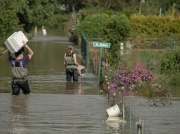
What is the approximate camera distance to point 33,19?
59625 mm

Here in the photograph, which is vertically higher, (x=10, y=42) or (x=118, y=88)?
(x=10, y=42)

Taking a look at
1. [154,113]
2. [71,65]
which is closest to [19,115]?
[154,113]

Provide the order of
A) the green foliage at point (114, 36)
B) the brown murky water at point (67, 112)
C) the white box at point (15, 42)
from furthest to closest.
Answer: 1. the green foliage at point (114, 36)
2. the white box at point (15, 42)
3. the brown murky water at point (67, 112)

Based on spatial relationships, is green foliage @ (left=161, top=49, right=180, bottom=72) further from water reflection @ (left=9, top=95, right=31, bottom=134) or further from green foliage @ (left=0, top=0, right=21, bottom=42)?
green foliage @ (left=0, top=0, right=21, bottom=42)

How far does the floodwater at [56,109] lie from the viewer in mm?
13969

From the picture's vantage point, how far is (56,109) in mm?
17172

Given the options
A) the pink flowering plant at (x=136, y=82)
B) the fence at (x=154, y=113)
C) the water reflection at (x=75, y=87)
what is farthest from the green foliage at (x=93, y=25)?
the pink flowering plant at (x=136, y=82)

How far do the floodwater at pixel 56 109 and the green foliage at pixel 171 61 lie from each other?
3.32 m

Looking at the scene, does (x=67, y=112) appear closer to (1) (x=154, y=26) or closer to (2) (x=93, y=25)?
(1) (x=154, y=26)

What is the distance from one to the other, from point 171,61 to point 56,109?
41.0 feet

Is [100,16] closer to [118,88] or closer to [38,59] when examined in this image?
[38,59]

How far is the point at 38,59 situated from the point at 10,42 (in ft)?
67.2

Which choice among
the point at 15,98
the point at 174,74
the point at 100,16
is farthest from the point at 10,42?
the point at 100,16

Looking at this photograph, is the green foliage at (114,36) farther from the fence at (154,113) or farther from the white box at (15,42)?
the white box at (15,42)
